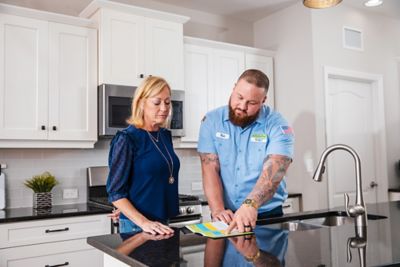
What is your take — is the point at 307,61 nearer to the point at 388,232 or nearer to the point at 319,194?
the point at 319,194

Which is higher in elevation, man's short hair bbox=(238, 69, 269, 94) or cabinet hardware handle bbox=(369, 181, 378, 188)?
man's short hair bbox=(238, 69, 269, 94)

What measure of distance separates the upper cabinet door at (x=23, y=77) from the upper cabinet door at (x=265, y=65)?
2.04m

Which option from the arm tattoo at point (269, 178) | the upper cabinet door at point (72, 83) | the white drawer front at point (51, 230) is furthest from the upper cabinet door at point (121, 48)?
the arm tattoo at point (269, 178)

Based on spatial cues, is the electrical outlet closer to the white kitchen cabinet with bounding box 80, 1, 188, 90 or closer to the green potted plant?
the green potted plant

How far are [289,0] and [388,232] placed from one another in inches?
121

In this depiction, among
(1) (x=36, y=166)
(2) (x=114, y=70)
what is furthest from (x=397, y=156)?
(1) (x=36, y=166)

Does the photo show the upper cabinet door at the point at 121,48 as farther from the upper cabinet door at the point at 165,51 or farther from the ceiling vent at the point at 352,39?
the ceiling vent at the point at 352,39

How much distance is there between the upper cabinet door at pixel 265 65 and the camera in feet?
13.8

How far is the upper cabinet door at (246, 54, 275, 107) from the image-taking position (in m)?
4.19

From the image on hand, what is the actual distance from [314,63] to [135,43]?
1.77 meters

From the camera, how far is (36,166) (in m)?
3.25

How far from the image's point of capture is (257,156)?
1997 mm

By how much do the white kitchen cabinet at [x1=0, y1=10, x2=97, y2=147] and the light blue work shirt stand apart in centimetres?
142

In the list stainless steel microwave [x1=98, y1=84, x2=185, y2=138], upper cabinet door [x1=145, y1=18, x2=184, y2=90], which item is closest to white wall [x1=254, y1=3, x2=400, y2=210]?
upper cabinet door [x1=145, y1=18, x2=184, y2=90]
